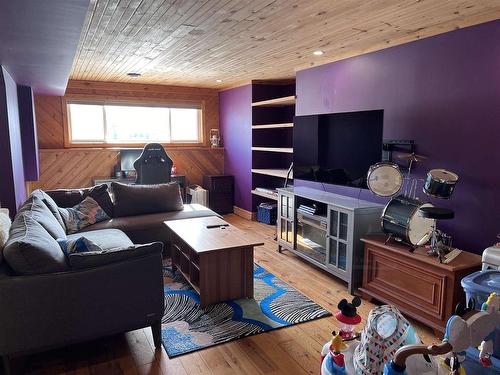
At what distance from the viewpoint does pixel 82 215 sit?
154 inches

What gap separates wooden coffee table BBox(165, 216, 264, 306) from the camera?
9.69 feet

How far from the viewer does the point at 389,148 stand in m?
3.39

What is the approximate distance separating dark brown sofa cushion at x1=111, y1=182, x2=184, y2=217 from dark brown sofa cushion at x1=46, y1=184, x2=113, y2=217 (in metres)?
0.08

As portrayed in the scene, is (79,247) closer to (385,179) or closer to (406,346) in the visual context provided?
(406,346)

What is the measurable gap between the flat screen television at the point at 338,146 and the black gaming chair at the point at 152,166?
1.92 m

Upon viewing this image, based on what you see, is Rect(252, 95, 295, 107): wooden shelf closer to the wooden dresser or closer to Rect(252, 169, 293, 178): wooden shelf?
Rect(252, 169, 293, 178): wooden shelf

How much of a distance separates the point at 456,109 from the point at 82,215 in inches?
143

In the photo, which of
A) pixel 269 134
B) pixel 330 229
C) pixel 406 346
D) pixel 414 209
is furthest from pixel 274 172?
pixel 406 346

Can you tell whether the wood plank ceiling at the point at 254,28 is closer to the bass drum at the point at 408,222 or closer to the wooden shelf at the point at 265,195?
the bass drum at the point at 408,222

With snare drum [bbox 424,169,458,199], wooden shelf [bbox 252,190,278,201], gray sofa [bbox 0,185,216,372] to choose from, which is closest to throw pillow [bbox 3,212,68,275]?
gray sofa [bbox 0,185,216,372]

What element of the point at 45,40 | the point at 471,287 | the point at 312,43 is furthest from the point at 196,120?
the point at 471,287

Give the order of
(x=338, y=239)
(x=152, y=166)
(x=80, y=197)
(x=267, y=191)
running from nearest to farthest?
1. (x=338, y=239)
2. (x=80, y=197)
3. (x=152, y=166)
4. (x=267, y=191)

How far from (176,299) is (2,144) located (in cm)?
205

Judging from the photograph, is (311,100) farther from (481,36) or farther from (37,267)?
(37,267)
